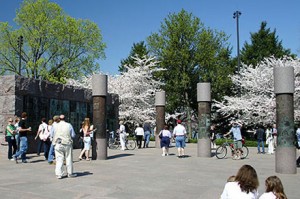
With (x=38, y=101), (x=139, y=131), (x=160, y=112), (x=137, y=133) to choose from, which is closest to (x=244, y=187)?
(x=38, y=101)

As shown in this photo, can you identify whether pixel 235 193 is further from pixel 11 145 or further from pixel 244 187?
pixel 11 145

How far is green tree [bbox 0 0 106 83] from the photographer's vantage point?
1508 inches

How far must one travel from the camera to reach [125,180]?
9547mm

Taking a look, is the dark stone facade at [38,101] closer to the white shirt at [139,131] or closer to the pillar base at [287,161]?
the white shirt at [139,131]

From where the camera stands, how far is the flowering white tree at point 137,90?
36.4 meters

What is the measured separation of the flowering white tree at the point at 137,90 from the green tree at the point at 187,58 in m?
1.72

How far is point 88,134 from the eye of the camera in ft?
45.4

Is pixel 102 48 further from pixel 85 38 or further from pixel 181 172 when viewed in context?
pixel 181 172

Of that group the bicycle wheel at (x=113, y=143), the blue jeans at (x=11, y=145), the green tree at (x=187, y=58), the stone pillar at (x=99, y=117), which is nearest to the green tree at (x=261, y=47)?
the green tree at (x=187, y=58)

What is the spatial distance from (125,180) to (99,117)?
5.45 meters

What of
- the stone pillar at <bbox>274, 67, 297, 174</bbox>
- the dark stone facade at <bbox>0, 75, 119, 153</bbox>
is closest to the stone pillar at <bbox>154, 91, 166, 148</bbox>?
the dark stone facade at <bbox>0, 75, 119, 153</bbox>

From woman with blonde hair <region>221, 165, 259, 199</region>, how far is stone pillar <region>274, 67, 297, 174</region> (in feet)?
24.2

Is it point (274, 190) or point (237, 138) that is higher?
point (237, 138)

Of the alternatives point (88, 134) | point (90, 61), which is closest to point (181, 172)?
point (88, 134)
